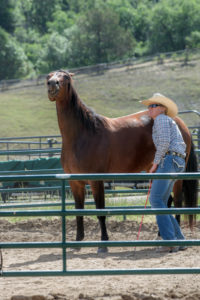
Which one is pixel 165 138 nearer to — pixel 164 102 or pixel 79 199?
pixel 164 102

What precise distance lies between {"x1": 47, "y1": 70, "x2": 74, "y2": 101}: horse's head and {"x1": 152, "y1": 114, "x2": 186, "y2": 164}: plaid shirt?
5.19 ft

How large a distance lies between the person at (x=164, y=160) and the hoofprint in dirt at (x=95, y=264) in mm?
426

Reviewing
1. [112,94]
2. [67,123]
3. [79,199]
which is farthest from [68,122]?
[112,94]

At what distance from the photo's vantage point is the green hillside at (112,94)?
110ft

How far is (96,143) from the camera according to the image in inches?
280

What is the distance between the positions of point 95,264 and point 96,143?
1.87 meters

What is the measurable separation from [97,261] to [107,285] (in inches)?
51.9

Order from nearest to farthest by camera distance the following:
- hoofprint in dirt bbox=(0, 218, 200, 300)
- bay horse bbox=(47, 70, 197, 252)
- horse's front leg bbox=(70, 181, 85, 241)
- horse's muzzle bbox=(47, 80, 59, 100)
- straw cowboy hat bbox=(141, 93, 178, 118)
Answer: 1. hoofprint in dirt bbox=(0, 218, 200, 300)
2. straw cowboy hat bbox=(141, 93, 178, 118)
3. horse's muzzle bbox=(47, 80, 59, 100)
4. bay horse bbox=(47, 70, 197, 252)
5. horse's front leg bbox=(70, 181, 85, 241)

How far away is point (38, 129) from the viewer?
32844 millimetres

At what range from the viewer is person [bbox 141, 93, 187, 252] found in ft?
18.6

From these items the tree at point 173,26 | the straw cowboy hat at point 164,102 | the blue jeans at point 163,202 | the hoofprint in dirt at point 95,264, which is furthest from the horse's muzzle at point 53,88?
the tree at point 173,26

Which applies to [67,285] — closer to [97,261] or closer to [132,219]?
[97,261]

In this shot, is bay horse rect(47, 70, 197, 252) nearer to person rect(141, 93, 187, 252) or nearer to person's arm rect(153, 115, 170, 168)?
person rect(141, 93, 187, 252)

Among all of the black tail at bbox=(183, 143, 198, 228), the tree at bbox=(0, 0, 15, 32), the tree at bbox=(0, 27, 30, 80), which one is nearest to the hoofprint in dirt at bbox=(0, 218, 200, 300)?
the black tail at bbox=(183, 143, 198, 228)
